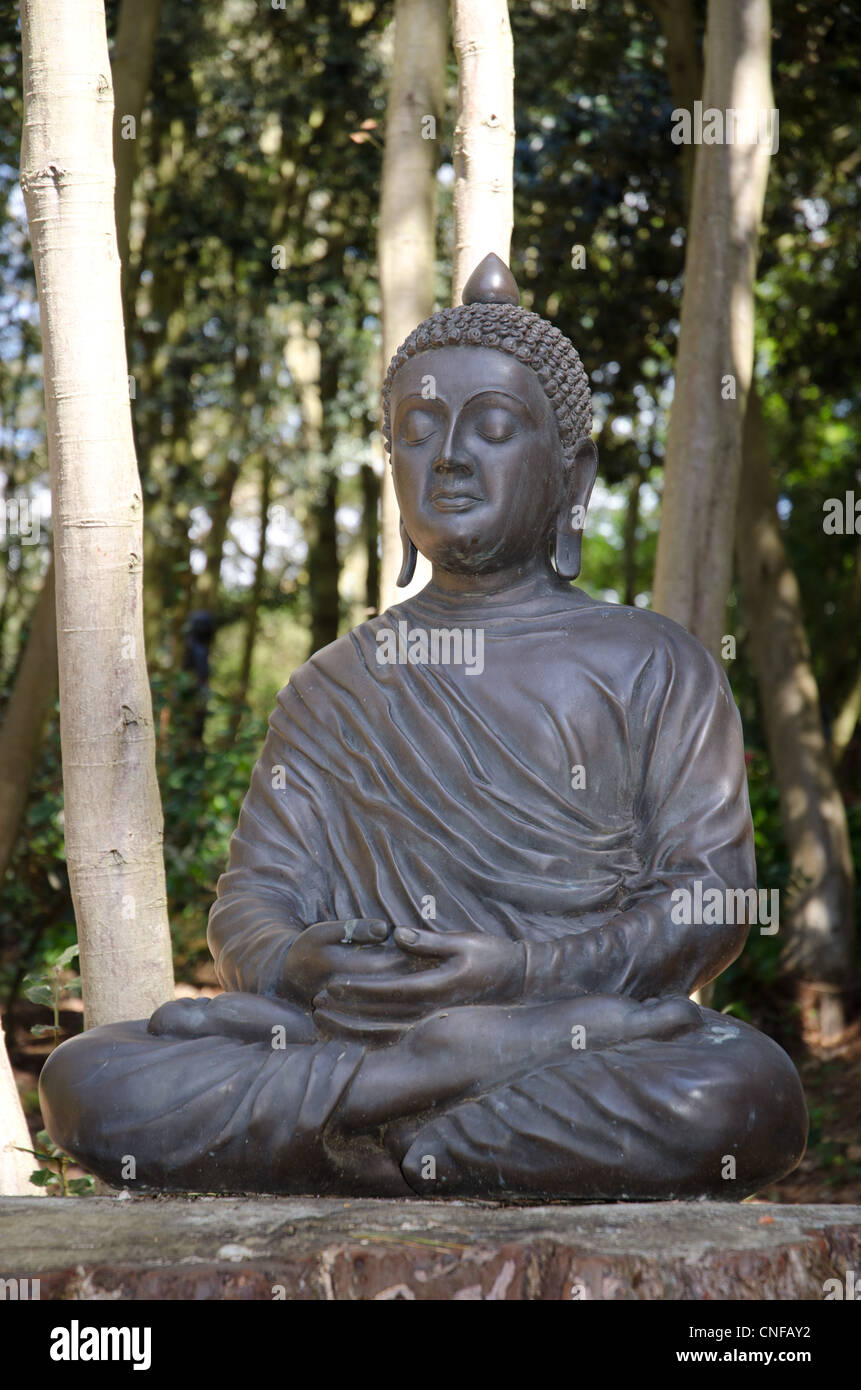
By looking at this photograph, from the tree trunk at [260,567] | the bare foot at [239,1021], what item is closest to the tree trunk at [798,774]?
the tree trunk at [260,567]

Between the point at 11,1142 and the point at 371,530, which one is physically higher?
the point at 371,530

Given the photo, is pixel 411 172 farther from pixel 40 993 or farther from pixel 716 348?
pixel 40 993

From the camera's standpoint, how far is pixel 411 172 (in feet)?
20.5

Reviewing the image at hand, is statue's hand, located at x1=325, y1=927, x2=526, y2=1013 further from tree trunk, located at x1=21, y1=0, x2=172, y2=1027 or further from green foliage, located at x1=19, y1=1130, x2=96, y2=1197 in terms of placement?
tree trunk, located at x1=21, y1=0, x2=172, y2=1027

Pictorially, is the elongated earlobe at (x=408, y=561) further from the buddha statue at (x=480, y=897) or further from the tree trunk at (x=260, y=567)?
the tree trunk at (x=260, y=567)

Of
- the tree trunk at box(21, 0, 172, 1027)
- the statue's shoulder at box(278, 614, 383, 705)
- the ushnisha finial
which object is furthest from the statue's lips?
the tree trunk at box(21, 0, 172, 1027)

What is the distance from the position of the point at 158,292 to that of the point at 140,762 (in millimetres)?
7682

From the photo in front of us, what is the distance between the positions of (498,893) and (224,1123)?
2.94 ft

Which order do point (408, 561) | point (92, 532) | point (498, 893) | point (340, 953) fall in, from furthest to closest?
point (92, 532)
point (408, 561)
point (498, 893)
point (340, 953)

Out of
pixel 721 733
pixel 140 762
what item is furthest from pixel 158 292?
pixel 721 733

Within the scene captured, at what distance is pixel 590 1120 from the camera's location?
3.39 metres

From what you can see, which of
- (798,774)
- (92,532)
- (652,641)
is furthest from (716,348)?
(798,774)

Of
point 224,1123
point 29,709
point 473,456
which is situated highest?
point 473,456
